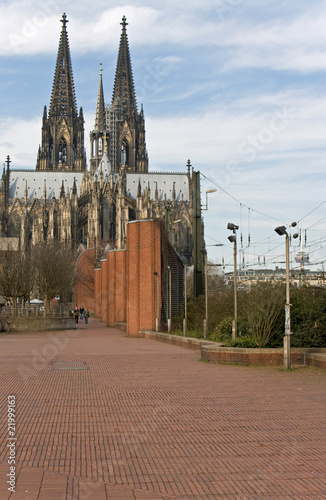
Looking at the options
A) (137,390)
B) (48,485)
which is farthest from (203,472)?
(137,390)

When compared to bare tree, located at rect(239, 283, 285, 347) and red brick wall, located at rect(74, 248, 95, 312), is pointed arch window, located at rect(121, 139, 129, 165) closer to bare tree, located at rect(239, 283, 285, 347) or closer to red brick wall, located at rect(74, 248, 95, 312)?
red brick wall, located at rect(74, 248, 95, 312)

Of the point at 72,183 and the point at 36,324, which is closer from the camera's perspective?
the point at 36,324

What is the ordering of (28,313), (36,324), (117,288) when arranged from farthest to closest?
1. (117,288)
2. (28,313)
3. (36,324)

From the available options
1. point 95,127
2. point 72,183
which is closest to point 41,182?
point 72,183

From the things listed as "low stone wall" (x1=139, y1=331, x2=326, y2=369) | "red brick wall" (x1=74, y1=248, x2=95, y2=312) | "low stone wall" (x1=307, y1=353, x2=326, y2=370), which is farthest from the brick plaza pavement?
"red brick wall" (x1=74, y1=248, x2=95, y2=312)

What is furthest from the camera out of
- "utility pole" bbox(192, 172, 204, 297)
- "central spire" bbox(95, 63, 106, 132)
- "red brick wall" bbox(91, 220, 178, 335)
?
"central spire" bbox(95, 63, 106, 132)

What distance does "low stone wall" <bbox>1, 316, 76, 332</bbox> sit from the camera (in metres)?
39.4

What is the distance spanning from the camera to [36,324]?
132 ft

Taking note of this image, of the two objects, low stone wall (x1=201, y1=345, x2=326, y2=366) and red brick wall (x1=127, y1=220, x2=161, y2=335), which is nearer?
low stone wall (x1=201, y1=345, x2=326, y2=366)

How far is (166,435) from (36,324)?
33.2 meters

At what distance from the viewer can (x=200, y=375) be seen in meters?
13.9

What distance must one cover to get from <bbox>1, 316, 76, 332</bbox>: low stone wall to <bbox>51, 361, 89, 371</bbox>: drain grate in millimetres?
22519

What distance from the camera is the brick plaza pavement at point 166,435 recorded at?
5.84 meters

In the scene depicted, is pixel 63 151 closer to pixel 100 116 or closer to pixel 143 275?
pixel 100 116
